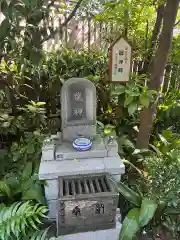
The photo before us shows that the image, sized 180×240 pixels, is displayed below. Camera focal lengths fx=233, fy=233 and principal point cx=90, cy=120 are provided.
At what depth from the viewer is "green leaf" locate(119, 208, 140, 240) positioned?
2.21m

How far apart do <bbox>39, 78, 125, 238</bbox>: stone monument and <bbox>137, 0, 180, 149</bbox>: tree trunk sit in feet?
2.47

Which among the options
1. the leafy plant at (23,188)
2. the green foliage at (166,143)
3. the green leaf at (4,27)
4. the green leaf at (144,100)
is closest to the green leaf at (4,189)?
the leafy plant at (23,188)

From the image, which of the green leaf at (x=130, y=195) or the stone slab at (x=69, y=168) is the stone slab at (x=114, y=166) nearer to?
the stone slab at (x=69, y=168)

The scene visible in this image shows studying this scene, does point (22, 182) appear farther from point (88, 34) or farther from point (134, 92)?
point (88, 34)

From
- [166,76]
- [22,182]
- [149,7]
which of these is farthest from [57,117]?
[166,76]

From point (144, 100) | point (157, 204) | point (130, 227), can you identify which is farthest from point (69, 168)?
point (144, 100)

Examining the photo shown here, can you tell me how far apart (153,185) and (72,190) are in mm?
826

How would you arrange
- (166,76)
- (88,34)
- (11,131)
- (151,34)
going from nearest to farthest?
(11,131) < (151,34) < (166,76) < (88,34)

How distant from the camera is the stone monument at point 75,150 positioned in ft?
7.75

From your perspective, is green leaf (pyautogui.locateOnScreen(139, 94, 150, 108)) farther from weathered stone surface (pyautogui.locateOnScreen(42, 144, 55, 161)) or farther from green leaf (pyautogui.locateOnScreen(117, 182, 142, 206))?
weathered stone surface (pyautogui.locateOnScreen(42, 144, 55, 161))

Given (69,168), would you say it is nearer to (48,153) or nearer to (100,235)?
(48,153)

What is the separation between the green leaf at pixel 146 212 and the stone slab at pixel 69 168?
52 centimetres

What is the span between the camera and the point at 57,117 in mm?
3816

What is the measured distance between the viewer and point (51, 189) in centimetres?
239
